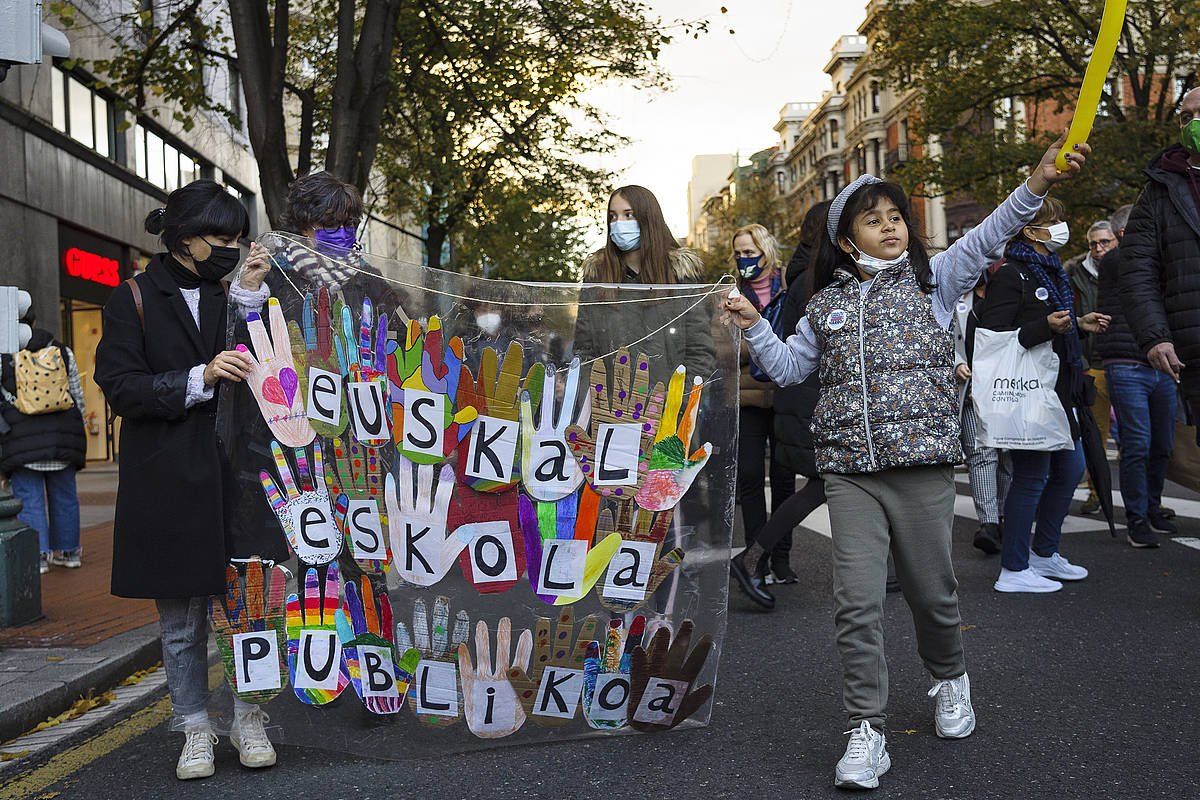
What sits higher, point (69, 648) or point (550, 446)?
point (550, 446)

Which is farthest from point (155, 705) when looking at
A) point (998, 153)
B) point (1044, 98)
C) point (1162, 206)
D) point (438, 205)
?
point (1044, 98)

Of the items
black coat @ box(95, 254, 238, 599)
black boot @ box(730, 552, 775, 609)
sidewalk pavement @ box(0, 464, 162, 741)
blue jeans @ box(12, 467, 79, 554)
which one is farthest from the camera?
blue jeans @ box(12, 467, 79, 554)

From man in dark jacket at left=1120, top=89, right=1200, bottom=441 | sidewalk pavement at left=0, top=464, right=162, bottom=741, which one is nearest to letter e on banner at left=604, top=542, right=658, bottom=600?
sidewalk pavement at left=0, top=464, right=162, bottom=741

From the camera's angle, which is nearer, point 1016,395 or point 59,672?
point 59,672

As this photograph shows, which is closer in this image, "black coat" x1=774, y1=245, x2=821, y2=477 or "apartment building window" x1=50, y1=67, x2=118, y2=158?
"black coat" x1=774, y1=245, x2=821, y2=477

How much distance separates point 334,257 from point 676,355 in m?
1.10

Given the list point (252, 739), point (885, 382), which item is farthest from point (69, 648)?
point (885, 382)

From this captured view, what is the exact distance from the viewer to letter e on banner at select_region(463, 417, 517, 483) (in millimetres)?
3771

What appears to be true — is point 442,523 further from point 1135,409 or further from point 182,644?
point 1135,409

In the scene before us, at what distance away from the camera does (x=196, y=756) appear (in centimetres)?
372

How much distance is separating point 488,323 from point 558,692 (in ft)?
3.75

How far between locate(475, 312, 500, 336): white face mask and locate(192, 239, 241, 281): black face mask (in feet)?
2.62

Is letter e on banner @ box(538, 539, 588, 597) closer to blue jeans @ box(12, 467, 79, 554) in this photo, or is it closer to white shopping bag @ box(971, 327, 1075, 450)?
white shopping bag @ box(971, 327, 1075, 450)

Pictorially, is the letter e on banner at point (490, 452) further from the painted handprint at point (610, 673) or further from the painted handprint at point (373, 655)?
the painted handprint at point (610, 673)
